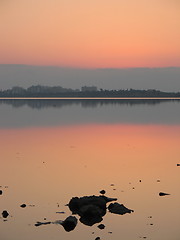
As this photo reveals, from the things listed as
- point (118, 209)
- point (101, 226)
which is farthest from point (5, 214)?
point (118, 209)

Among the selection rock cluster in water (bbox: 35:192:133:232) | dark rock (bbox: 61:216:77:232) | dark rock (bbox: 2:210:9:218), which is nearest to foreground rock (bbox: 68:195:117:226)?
rock cluster in water (bbox: 35:192:133:232)

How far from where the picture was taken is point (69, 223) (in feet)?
54.2

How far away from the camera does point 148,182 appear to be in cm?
2358

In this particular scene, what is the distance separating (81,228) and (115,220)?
5.49ft

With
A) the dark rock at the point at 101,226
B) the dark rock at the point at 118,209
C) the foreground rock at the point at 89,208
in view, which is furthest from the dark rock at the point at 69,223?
the dark rock at the point at 118,209

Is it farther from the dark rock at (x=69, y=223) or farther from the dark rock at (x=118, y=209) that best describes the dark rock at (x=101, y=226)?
the dark rock at (x=118, y=209)

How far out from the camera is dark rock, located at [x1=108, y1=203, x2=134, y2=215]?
18.0 meters

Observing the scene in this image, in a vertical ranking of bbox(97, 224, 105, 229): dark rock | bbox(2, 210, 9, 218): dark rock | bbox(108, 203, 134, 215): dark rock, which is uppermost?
bbox(108, 203, 134, 215): dark rock

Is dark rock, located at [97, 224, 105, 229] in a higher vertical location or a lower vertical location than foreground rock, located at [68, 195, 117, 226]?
lower

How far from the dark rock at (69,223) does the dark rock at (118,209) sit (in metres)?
2.21

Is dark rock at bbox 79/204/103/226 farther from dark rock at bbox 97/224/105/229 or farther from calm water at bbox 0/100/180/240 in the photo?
dark rock at bbox 97/224/105/229

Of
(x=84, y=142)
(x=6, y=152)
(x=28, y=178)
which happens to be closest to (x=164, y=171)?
(x=28, y=178)

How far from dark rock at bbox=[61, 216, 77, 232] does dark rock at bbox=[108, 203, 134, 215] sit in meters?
2.21

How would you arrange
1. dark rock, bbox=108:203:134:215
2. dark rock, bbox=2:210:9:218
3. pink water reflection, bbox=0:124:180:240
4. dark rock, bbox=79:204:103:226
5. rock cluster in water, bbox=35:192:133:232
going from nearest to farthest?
pink water reflection, bbox=0:124:180:240, rock cluster in water, bbox=35:192:133:232, dark rock, bbox=79:204:103:226, dark rock, bbox=2:210:9:218, dark rock, bbox=108:203:134:215
